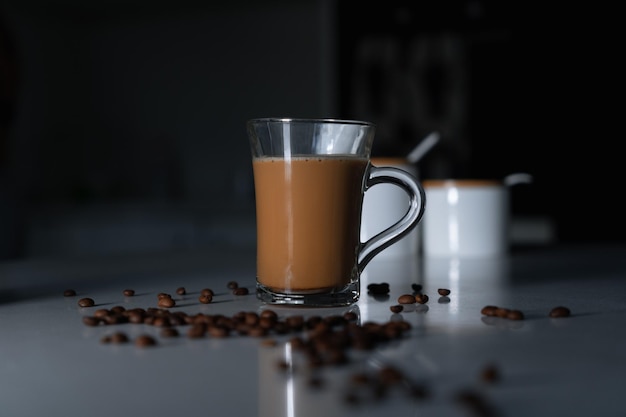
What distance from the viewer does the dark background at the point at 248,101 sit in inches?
138

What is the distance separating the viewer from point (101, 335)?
28.0 inches

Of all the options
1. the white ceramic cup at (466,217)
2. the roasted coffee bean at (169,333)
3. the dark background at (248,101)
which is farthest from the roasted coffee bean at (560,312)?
the dark background at (248,101)

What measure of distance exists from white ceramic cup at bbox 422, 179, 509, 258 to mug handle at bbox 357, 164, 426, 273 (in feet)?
1.97

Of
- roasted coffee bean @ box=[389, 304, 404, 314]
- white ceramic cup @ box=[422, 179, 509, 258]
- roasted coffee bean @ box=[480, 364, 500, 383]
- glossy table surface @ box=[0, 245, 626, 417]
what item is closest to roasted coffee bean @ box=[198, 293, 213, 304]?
glossy table surface @ box=[0, 245, 626, 417]

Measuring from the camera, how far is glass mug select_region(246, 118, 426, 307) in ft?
2.91

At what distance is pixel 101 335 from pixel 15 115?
13.6 feet

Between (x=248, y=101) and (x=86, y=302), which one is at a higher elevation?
(x=248, y=101)

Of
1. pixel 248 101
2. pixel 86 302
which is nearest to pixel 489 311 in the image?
pixel 86 302

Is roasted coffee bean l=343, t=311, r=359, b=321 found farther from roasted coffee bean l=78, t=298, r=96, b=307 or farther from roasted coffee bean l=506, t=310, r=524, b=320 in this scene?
roasted coffee bean l=78, t=298, r=96, b=307

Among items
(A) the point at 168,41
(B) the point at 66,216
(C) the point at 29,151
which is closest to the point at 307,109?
(A) the point at 168,41

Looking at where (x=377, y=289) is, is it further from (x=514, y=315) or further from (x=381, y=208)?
(x=381, y=208)

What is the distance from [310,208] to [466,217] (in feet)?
2.40

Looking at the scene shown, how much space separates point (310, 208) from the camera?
894 mm

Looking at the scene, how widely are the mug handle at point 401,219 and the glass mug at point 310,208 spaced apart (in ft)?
0.10
